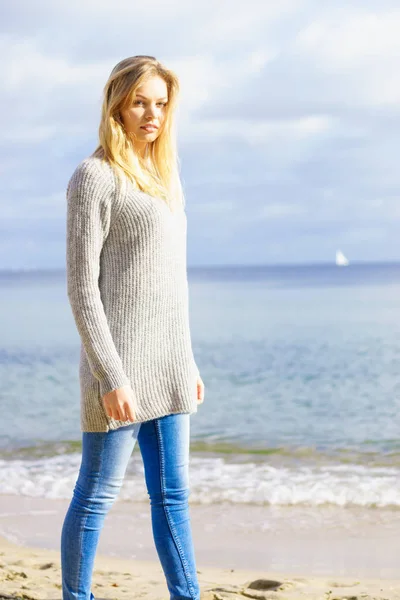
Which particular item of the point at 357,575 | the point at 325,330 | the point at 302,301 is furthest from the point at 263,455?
the point at 302,301

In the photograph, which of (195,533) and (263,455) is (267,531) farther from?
(263,455)

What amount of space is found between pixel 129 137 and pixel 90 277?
505mm

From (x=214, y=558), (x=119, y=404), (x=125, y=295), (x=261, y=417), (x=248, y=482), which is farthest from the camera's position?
(x=261, y=417)

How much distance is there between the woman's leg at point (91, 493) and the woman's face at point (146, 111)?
36.1 inches

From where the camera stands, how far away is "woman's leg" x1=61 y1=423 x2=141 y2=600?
95.7 inches

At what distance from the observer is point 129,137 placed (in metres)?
2.59

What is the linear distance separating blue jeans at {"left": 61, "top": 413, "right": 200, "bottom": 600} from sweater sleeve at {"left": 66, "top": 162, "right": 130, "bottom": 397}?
8.0 inches

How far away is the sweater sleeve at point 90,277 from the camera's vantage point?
2369 mm

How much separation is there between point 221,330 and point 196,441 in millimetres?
12576

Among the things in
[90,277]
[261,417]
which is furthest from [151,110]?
[261,417]

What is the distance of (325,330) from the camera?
20281 mm

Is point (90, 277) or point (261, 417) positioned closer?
point (90, 277)

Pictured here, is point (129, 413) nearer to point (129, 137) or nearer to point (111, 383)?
point (111, 383)

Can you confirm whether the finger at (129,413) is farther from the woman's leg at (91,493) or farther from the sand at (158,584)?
the sand at (158,584)
